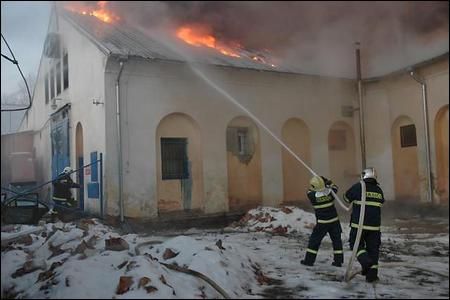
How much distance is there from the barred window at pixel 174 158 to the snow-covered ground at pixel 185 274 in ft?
15.2

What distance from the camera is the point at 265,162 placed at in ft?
44.9

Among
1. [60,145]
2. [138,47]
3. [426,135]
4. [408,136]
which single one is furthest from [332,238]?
[60,145]

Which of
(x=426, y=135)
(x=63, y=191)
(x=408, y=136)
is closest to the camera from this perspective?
(x=63, y=191)

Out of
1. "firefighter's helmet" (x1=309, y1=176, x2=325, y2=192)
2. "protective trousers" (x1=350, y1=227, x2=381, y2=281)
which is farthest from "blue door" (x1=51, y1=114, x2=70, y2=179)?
"protective trousers" (x1=350, y1=227, x2=381, y2=281)

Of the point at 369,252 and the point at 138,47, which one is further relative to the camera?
the point at 138,47

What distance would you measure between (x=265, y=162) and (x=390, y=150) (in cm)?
396

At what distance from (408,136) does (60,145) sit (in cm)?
1164

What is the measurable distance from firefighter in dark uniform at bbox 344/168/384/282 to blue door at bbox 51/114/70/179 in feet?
36.2

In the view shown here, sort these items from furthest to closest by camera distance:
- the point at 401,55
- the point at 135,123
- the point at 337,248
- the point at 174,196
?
1. the point at 174,196
2. the point at 135,123
3. the point at 401,55
4. the point at 337,248

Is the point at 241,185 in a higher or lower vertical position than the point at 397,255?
higher

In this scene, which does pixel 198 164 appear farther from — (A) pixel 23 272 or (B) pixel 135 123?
(A) pixel 23 272

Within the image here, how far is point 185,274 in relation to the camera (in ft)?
17.2

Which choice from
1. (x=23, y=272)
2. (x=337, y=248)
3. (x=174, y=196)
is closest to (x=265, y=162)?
(x=174, y=196)

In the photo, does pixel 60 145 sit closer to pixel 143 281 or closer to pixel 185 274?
pixel 185 274
